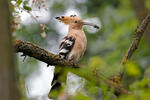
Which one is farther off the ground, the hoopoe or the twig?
the twig

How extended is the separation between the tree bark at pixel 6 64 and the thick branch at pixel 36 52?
167 cm

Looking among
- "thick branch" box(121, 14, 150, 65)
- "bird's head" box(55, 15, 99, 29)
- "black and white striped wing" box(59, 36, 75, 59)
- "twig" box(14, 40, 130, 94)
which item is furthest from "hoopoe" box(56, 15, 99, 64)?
"twig" box(14, 40, 130, 94)

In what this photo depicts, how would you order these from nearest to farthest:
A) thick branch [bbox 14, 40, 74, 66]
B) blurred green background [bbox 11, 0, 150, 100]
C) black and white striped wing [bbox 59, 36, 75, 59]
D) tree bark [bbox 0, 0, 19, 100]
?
tree bark [bbox 0, 0, 19, 100]
thick branch [bbox 14, 40, 74, 66]
black and white striped wing [bbox 59, 36, 75, 59]
blurred green background [bbox 11, 0, 150, 100]

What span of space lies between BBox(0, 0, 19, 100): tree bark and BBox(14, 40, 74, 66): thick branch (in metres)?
1.67

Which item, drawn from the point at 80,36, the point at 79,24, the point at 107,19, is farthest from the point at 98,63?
the point at 107,19

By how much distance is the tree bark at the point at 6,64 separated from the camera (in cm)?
151

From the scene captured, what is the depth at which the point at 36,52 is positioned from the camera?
341 cm

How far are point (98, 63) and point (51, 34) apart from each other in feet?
25.2

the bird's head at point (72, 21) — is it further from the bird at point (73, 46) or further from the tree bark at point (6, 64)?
the tree bark at point (6, 64)

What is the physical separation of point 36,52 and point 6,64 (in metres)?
1.87

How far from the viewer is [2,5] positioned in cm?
162

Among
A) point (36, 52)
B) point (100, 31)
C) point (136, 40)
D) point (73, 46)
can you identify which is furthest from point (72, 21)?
point (100, 31)

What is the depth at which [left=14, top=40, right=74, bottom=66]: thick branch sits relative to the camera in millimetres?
3332

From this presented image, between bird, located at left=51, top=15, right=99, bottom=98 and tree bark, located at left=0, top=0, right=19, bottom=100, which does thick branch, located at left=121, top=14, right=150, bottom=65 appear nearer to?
bird, located at left=51, top=15, right=99, bottom=98
